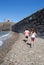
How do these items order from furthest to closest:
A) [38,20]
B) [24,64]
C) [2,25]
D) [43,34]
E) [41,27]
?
[2,25] < [38,20] < [41,27] < [43,34] < [24,64]

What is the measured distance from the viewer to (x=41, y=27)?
26.4 meters

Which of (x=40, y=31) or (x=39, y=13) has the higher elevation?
(x=39, y=13)

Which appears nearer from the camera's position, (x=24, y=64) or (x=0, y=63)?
(x=24, y=64)

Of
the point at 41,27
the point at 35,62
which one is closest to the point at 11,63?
the point at 35,62

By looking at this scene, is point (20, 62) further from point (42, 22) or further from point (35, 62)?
point (42, 22)

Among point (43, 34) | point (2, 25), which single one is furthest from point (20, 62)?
point (2, 25)

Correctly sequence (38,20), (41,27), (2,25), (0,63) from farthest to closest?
(2,25)
(38,20)
(41,27)
(0,63)

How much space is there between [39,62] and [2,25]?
499 ft

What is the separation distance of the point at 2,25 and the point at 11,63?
152 m

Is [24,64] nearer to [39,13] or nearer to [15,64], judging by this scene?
[15,64]

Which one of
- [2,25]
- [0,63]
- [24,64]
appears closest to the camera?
[24,64]

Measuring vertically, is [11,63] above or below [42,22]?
below

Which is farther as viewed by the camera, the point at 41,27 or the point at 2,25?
the point at 2,25

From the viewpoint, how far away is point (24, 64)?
402 inches
